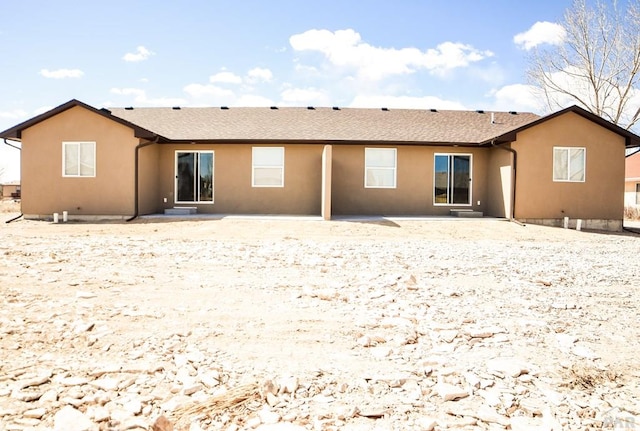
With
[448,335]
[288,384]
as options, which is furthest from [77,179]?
[448,335]

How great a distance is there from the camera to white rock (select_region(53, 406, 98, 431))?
8.24 ft

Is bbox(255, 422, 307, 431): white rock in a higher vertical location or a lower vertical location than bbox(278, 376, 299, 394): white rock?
A: lower

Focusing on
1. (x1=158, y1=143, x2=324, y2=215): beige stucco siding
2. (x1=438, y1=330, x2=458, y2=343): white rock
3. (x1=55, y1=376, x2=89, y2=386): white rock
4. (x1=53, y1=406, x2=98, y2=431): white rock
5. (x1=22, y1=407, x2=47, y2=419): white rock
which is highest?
(x1=158, y1=143, x2=324, y2=215): beige stucco siding

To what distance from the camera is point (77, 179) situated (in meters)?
14.0

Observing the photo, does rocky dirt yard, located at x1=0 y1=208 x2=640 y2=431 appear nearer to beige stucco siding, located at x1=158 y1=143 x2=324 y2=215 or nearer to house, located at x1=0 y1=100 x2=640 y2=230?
house, located at x1=0 y1=100 x2=640 y2=230

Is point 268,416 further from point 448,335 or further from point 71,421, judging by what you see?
point 448,335

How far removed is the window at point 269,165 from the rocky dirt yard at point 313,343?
8059 mm

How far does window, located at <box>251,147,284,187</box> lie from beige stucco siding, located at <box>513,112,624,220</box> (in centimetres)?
802

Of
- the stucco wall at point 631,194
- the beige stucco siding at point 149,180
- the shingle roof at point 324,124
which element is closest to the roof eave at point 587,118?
the shingle roof at point 324,124

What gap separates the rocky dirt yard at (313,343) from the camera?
108 inches

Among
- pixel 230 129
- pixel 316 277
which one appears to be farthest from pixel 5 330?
pixel 230 129

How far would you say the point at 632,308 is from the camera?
492cm

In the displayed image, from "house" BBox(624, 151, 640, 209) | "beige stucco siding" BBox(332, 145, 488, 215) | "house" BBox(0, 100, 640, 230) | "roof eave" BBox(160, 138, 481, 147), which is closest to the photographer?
"house" BBox(0, 100, 640, 230)

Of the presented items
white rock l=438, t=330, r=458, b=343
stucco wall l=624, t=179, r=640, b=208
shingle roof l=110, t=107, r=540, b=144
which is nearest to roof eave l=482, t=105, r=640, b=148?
shingle roof l=110, t=107, r=540, b=144
